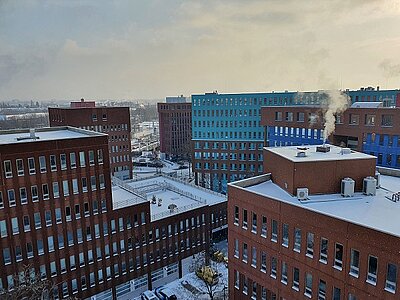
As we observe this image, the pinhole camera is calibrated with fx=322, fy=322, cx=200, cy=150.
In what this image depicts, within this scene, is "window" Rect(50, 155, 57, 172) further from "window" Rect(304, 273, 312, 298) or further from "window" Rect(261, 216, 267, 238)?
"window" Rect(304, 273, 312, 298)

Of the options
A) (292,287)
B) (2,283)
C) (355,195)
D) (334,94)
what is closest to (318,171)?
(355,195)

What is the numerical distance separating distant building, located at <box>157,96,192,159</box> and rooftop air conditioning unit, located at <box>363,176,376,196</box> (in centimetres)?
8833

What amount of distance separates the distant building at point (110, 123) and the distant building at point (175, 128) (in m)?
32.6

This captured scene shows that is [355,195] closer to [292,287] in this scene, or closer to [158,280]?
[292,287]

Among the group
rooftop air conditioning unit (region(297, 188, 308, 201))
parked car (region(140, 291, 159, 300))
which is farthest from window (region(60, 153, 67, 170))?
rooftop air conditioning unit (region(297, 188, 308, 201))

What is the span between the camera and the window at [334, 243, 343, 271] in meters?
21.6

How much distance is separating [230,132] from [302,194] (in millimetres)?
52723

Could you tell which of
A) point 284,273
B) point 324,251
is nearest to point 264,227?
point 284,273

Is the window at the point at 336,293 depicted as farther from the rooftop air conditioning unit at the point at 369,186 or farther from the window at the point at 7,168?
the window at the point at 7,168

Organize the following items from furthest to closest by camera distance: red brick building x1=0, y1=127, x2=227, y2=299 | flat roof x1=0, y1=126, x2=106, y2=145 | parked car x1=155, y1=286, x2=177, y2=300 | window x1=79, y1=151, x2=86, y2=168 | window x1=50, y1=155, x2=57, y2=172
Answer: parked car x1=155, y1=286, x2=177, y2=300 < flat roof x1=0, y1=126, x2=106, y2=145 < window x1=79, y1=151, x2=86, y2=168 < window x1=50, y1=155, x2=57, y2=172 < red brick building x1=0, y1=127, x2=227, y2=299

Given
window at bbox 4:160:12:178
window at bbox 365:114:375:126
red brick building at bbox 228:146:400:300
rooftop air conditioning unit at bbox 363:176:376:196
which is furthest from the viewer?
window at bbox 365:114:375:126

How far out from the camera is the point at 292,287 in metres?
25.0

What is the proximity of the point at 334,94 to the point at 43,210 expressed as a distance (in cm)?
4166

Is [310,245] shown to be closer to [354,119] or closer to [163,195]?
[354,119]
